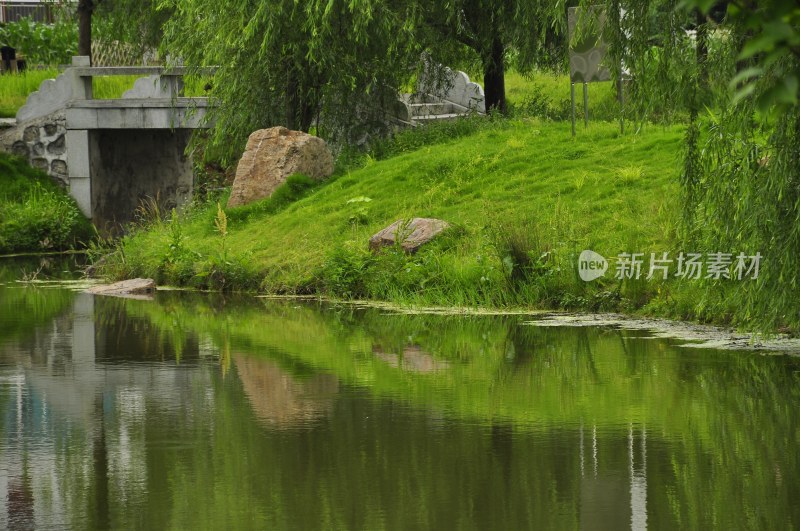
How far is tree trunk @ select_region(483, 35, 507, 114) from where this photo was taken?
26266 millimetres

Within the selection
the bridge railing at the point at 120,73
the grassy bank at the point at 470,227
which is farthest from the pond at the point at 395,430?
the bridge railing at the point at 120,73

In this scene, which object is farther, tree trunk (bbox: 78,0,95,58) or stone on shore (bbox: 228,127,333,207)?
tree trunk (bbox: 78,0,95,58)

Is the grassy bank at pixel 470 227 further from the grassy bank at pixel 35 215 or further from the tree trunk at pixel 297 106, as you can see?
the grassy bank at pixel 35 215

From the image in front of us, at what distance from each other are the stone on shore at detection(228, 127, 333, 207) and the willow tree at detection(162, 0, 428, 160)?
1186 mm

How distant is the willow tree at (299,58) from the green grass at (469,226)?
1423mm

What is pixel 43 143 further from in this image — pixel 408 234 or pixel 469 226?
pixel 469 226

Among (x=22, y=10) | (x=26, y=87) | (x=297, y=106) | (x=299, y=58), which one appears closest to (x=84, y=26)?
(x=26, y=87)

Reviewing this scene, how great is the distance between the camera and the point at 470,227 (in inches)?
763

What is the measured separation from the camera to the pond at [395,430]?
7422 mm

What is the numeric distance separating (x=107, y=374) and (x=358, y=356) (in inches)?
93.1

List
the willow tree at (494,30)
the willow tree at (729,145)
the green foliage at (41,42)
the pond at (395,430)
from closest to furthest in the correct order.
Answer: the pond at (395,430)
the willow tree at (729,145)
the willow tree at (494,30)
the green foliage at (41,42)

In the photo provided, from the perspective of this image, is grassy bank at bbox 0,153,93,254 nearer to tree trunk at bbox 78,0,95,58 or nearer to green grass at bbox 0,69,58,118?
green grass at bbox 0,69,58,118

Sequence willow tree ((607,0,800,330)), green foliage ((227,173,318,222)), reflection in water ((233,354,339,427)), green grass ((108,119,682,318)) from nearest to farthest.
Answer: reflection in water ((233,354,339,427)), willow tree ((607,0,800,330)), green grass ((108,119,682,318)), green foliage ((227,173,318,222))

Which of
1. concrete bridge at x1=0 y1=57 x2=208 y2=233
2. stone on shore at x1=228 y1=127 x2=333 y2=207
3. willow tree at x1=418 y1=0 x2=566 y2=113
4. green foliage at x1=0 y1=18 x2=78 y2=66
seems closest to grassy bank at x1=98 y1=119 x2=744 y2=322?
stone on shore at x1=228 y1=127 x2=333 y2=207
